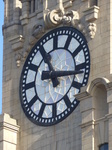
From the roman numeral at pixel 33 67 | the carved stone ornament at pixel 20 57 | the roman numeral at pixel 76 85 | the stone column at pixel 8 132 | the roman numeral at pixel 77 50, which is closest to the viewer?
the roman numeral at pixel 76 85

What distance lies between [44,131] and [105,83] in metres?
3.48

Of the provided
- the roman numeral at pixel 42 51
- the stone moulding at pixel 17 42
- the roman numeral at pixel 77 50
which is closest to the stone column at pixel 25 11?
the stone moulding at pixel 17 42

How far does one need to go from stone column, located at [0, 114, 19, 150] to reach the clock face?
63 centimetres

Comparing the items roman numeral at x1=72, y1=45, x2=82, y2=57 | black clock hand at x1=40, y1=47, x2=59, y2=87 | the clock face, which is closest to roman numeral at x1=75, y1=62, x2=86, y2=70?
the clock face

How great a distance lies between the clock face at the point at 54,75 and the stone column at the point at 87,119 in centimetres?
71

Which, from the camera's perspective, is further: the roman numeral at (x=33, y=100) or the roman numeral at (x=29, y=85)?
the roman numeral at (x=29, y=85)

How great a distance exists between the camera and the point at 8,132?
55.0 metres

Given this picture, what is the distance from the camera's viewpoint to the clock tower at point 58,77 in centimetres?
5269

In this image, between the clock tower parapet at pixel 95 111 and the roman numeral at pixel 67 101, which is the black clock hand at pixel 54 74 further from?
the clock tower parapet at pixel 95 111

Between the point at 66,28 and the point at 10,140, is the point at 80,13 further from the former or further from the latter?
the point at 10,140

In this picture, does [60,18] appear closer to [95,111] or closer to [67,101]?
[67,101]

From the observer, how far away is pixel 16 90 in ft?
184

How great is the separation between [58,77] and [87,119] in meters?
2.58

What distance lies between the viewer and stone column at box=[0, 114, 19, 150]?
5475cm
